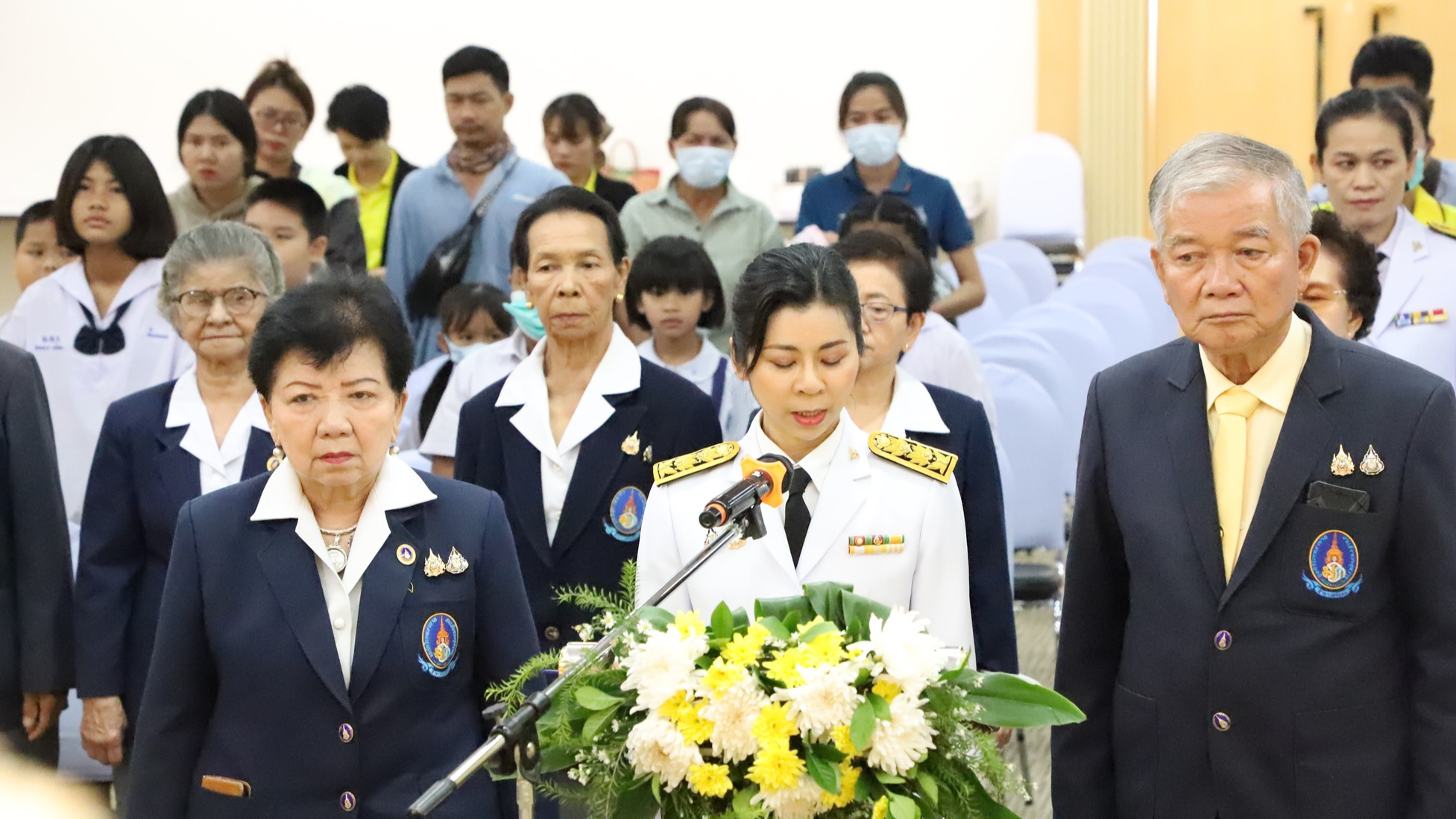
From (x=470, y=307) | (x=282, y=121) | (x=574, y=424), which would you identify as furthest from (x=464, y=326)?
(x=282, y=121)

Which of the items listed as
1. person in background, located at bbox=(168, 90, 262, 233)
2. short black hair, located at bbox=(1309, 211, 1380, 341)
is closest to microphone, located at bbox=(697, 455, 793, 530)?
short black hair, located at bbox=(1309, 211, 1380, 341)

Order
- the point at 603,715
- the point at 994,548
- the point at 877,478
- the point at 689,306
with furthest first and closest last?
the point at 689,306, the point at 994,548, the point at 877,478, the point at 603,715

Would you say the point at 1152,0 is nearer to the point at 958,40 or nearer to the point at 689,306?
the point at 958,40

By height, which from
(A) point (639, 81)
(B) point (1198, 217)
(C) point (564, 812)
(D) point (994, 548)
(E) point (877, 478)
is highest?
(A) point (639, 81)

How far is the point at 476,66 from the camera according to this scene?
5.35 metres

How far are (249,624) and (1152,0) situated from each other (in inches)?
391

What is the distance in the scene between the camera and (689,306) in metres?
4.35

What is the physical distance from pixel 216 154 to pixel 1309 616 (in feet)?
12.9

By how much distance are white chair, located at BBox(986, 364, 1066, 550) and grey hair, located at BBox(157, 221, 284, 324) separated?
2.37 metres

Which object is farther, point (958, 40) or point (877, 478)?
point (958, 40)

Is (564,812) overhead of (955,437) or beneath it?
beneath

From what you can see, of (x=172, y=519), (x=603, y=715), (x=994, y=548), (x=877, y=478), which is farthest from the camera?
(x=172, y=519)

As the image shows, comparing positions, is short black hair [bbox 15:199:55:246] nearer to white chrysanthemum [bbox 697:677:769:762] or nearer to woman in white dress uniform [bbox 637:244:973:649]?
woman in white dress uniform [bbox 637:244:973:649]

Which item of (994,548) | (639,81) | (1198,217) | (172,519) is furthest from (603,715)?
(639,81)
